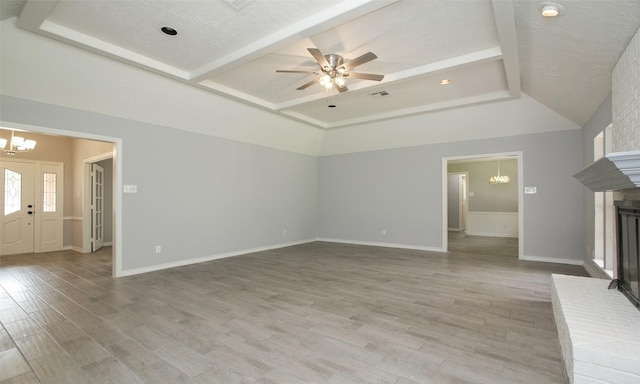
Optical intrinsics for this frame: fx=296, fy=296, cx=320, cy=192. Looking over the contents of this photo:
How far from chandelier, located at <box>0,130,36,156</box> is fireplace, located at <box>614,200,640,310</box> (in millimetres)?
9750

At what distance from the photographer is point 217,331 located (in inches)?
108

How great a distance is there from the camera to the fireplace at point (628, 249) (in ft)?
7.57

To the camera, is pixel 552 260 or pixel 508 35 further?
pixel 552 260

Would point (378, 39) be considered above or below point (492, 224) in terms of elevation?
above

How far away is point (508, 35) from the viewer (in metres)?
2.99

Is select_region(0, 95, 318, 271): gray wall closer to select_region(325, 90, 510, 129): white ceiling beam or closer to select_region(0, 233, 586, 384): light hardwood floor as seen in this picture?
select_region(0, 233, 586, 384): light hardwood floor

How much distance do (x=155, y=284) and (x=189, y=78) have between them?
3.05m

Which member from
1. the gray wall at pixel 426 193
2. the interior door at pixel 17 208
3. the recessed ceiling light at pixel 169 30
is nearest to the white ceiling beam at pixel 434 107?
the gray wall at pixel 426 193

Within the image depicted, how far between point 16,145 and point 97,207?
1992 mm

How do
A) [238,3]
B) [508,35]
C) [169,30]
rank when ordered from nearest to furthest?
[238,3] → [508,35] → [169,30]

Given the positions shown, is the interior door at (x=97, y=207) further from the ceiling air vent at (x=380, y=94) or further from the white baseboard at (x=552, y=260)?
the white baseboard at (x=552, y=260)

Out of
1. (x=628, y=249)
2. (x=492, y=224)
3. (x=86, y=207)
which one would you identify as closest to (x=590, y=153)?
(x=628, y=249)

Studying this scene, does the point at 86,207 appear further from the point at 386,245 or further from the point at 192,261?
the point at 386,245

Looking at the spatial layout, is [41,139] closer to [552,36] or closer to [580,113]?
[552,36]
